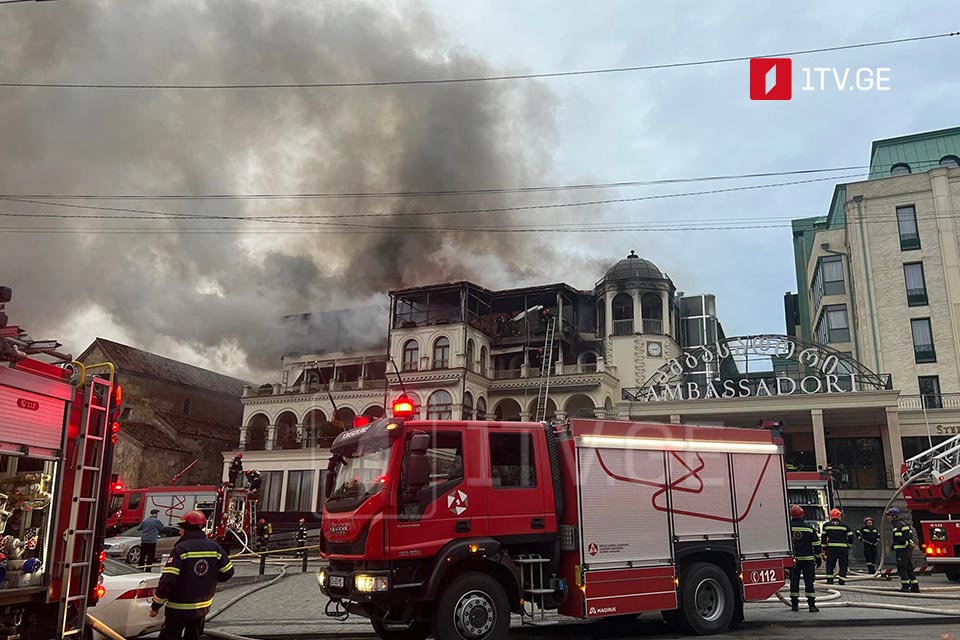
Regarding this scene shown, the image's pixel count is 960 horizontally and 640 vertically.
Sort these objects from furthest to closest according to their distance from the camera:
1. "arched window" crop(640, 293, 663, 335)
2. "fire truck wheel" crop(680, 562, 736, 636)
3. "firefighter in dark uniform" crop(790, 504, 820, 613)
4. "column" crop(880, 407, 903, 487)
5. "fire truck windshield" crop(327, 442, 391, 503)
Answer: "arched window" crop(640, 293, 663, 335) < "column" crop(880, 407, 903, 487) < "firefighter in dark uniform" crop(790, 504, 820, 613) < "fire truck wheel" crop(680, 562, 736, 636) < "fire truck windshield" crop(327, 442, 391, 503)

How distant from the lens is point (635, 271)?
Answer: 1703 inches

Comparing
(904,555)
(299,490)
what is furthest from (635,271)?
(904,555)

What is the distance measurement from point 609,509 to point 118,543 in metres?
18.1

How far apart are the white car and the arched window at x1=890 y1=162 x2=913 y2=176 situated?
4166cm

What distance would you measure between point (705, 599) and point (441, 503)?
443 centimetres

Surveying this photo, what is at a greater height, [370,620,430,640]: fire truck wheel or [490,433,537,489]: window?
[490,433,537,489]: window

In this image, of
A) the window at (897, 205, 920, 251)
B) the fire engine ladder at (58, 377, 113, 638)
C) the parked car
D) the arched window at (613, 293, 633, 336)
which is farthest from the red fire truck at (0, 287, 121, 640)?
the window at (897, 205, 920, 251)

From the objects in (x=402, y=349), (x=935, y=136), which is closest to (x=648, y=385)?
(x=402, y=349)

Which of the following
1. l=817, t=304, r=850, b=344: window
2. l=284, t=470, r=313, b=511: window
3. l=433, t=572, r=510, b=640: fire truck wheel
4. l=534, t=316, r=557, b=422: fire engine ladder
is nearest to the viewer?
l=433, t=572, r=510, b=640: fire truck wheel

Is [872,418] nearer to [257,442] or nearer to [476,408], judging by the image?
[476,408]

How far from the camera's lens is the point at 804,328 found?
49.9m

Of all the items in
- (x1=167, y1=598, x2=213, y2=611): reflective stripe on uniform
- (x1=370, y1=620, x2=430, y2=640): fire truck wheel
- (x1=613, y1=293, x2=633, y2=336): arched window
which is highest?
(x1=613, y1=293, x2=633, y2=336): arched window

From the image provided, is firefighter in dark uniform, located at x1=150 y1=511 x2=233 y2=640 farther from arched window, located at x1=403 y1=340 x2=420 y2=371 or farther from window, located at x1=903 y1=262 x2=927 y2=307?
window, located at x1=903 y1=262 x2=927 y2=307

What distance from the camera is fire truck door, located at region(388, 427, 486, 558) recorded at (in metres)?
8.06
